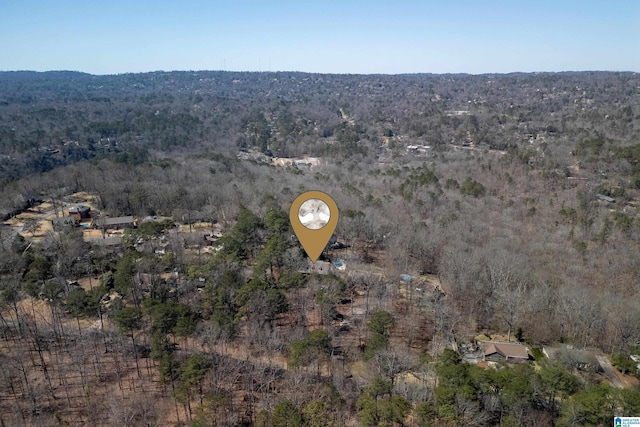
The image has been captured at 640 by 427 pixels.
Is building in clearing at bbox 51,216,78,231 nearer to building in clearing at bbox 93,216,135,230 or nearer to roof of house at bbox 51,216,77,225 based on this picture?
roof of house at bbox 51,216,77,225

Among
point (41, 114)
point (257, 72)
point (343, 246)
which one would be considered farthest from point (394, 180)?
point (257, 72)

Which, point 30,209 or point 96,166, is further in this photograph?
point 96,166

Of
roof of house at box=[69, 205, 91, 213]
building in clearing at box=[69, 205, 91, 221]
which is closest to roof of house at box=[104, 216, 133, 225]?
building in clearing at box=[69, 205, 91, 221]

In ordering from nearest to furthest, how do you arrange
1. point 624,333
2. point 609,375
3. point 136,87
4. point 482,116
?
1. point 609,375
2. point 624,333
3. point 482,116
4. point 136,87

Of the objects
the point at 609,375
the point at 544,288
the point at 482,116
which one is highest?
the point at 482,116

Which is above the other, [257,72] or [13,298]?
[257,72]

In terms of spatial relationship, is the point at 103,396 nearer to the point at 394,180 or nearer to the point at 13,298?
the point at 13,298

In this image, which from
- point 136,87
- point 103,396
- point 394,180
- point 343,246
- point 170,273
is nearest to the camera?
point 103,396

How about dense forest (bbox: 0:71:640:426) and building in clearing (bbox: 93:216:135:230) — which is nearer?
dense forest (bbox: 0:71:640:426)
